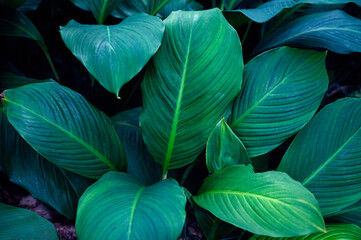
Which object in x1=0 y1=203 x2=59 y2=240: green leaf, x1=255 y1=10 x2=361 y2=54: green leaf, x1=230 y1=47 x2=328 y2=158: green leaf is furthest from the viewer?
x1=255 y1=10 x2=361 y2=54: green leaf

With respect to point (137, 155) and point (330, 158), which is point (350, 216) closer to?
point (330, 158)

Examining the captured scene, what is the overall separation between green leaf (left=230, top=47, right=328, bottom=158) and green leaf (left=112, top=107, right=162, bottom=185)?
37 centimetres

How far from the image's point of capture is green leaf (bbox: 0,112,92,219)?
108 centimetres

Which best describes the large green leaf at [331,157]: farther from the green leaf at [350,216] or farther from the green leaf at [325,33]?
the green leaf at [325,33]

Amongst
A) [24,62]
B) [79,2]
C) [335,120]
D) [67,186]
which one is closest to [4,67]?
[24,62]

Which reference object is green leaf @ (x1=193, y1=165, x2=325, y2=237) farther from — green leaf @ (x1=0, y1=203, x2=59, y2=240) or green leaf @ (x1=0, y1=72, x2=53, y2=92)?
green leaf @ (x1=0, y1=72, x2=53, y2=92)

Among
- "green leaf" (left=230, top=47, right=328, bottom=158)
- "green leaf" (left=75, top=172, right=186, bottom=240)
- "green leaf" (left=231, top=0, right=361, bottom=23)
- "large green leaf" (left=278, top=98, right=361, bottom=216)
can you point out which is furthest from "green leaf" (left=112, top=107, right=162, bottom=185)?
"green leaf" (left=231, top=0, right=361, bottom=23)

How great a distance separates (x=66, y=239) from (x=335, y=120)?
1.04 m

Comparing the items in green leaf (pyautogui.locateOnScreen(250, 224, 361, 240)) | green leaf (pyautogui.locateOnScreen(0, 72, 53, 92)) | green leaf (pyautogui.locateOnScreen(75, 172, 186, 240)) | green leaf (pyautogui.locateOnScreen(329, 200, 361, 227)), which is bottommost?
green leaf (pyautogui.locateOnScreen(329, 200, 361, 227))

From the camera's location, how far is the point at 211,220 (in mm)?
1027

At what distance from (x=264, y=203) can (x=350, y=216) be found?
0.42 m

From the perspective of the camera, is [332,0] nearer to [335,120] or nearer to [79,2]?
[335,120]

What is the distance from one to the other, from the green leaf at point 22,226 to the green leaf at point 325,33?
1.04m

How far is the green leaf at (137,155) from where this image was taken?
1.20m
